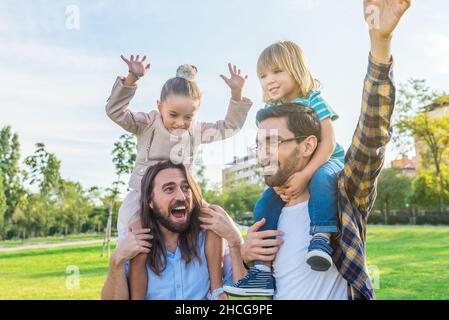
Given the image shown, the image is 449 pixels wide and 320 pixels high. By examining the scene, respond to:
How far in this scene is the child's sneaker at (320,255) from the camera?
5.16 ft

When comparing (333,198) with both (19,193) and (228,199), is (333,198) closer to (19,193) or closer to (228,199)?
(228,199)

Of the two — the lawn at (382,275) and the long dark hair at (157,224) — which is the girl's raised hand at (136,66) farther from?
the lawn at (382,275)

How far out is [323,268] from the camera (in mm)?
1598

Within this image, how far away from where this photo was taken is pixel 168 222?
211cm

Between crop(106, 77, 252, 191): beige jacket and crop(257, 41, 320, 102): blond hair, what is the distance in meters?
0.39

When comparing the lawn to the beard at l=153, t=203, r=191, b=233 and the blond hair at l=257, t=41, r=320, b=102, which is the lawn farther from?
the blond hair at l=257, t=41, r=320, b=102

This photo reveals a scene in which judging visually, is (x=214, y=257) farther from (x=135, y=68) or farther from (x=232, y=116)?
(x=135, y=68)

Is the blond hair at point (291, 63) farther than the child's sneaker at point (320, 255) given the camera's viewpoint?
Yes

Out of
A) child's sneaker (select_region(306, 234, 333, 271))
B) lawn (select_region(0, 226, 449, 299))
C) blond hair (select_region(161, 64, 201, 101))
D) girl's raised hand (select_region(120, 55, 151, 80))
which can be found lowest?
lawn (select_region(0, 226, 449, 299))

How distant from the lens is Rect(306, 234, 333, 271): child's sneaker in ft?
5.16

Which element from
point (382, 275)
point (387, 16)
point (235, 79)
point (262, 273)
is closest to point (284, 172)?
point (262, 273)

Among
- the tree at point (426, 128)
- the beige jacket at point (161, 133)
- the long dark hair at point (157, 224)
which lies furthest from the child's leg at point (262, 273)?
the tree at point (426, 128)

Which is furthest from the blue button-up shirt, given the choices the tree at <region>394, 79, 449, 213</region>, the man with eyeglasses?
the tree at <region>394, 79, 449, 213</region>

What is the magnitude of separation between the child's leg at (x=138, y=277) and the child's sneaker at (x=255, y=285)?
0.49 m
